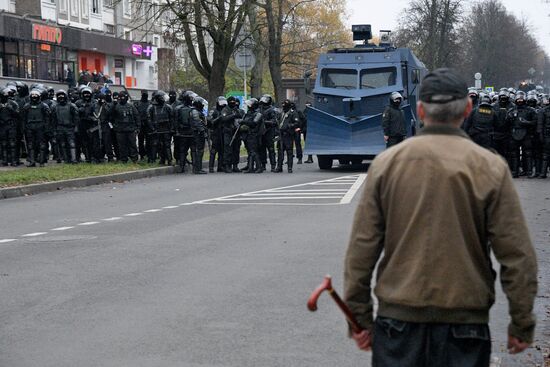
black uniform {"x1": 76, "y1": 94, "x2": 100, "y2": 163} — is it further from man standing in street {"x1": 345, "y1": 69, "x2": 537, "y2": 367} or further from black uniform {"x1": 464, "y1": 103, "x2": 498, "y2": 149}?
man standing in street {"x1": 345, "y1": 69, "x2": 537, "y2": 367}

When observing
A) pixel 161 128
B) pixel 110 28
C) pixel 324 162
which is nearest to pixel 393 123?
pixel 324 162

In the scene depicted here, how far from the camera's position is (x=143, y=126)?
94.3 ft

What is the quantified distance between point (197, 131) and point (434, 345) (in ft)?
78.3

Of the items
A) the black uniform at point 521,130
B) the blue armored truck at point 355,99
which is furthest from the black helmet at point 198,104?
the black uniform at point 521,130

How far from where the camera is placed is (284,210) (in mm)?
17031

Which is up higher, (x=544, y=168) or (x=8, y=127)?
(x=8, y=127)

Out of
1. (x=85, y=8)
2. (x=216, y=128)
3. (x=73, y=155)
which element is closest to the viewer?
(x=73, y=155)

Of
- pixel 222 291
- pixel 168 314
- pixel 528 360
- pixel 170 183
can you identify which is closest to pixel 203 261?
pixel 222 291

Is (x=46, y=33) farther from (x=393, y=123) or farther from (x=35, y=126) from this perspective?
(x=393, y=123)

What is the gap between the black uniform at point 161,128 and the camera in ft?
91.1

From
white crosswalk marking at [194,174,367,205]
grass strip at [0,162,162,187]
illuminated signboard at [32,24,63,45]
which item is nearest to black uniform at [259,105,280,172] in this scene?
grass strip at [0,162,162,187]

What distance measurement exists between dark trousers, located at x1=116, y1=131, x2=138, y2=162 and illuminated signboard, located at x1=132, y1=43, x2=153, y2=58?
43.8 meters

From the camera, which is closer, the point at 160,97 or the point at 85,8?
the point at 160,97

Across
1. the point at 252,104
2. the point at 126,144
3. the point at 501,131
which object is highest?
the point at 252,104
